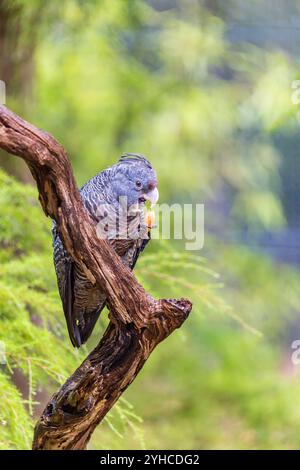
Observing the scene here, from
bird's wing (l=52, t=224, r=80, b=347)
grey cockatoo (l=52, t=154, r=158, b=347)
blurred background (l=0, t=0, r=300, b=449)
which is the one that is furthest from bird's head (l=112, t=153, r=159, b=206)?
blurred background (l=0, t=0, r=300, b=449)

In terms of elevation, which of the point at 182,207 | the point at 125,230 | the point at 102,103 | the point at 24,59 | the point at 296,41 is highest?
the point at 296,41

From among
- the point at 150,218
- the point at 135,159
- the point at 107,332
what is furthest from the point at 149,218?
the point at 107,332

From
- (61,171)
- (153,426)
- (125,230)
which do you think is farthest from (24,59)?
(153,426)

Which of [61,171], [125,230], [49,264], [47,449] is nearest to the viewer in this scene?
[61,171]

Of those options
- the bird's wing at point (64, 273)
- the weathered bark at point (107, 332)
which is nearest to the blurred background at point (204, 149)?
the bird's wing at point (64, 273)

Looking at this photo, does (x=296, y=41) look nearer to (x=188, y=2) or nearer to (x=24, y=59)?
(x=188, y=2)

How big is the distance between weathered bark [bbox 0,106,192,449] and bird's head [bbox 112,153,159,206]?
17 cm

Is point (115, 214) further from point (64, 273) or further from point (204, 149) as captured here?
point (204, 149)

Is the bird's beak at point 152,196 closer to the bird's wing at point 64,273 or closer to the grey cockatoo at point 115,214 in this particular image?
the grey cockatoo at point 115,214

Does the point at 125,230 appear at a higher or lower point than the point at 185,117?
lower

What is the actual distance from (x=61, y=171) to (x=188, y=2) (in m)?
2.47

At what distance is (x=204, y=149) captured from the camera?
11.7ft

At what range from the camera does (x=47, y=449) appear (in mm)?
1326

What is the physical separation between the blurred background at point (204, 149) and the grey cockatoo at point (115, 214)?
51.9 inches
